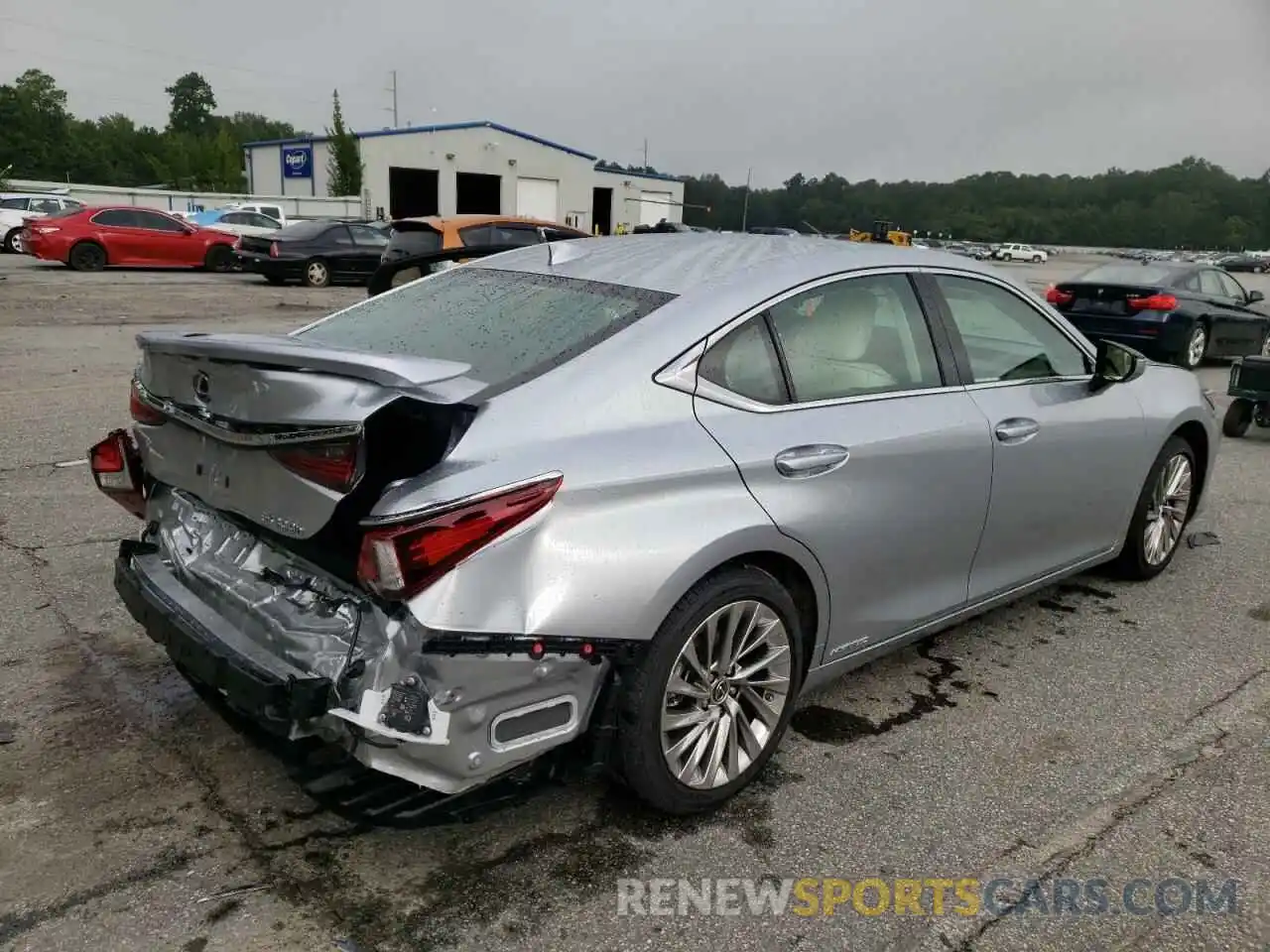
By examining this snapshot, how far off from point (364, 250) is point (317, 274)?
1119mm

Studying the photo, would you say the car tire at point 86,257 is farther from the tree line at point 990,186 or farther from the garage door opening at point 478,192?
the tree line at point 990,186

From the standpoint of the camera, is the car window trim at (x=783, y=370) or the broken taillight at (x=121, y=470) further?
the broken taillight at (x=121, y=470)

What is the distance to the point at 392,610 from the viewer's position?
228 cm

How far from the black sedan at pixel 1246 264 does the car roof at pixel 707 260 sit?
6575cm

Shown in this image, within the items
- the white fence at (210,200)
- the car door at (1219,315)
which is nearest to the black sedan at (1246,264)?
the white fence at (210,200)

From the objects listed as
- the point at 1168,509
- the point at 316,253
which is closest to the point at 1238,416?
the point at 1168,509

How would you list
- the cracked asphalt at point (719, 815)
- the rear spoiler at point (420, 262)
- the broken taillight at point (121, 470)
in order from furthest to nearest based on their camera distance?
the rear spoiler at point (420, 262) → the broken taillight at point (121, 470) → the cracked asphalt at point (719, 815)

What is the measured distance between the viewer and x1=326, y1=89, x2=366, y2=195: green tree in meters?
40.2

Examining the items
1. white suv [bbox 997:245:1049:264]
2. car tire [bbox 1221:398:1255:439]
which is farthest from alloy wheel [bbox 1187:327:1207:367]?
white suv [bbox 997:245:1049:264]

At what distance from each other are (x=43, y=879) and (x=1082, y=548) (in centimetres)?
388

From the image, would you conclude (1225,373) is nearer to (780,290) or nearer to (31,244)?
(780,290)

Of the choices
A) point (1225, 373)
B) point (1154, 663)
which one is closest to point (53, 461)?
point (1154, 663)

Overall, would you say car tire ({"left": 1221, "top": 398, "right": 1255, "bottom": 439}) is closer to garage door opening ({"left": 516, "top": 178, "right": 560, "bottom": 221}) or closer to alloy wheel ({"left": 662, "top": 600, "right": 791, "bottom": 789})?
alloy wheel ({"left": 662, "top": 600, "right": 791, "bottom": 789})

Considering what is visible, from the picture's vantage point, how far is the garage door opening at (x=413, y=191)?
139 ft
